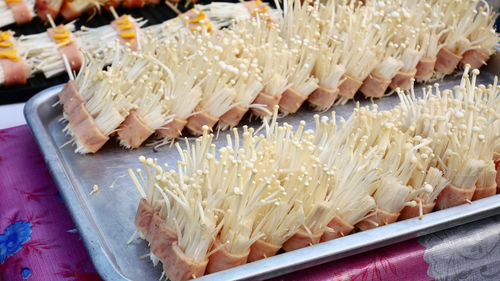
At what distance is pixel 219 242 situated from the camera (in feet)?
4.63

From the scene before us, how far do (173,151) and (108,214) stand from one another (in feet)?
1.24

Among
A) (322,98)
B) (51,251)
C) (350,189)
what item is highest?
(350,189)

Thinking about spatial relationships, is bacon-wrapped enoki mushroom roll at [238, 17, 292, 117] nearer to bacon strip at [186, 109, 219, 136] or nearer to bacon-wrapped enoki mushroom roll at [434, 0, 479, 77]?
bacon strip at [186, 109, 219, 136]

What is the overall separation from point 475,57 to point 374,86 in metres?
0.57

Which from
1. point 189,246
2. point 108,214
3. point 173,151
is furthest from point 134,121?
point 189,246

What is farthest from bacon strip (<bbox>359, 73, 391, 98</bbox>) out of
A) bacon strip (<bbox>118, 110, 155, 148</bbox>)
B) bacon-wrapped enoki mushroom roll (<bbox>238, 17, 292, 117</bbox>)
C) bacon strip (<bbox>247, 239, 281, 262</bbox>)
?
bacon strip (<bbox>247, 239, 281, 262</bbox>)

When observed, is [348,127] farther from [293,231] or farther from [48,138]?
[48,138]

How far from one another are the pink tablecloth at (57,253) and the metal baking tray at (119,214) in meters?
0.07

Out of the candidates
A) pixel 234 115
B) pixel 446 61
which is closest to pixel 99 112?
pixel 234 115

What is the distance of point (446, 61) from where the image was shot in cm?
246

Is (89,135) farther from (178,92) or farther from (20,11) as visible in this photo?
(20,11)

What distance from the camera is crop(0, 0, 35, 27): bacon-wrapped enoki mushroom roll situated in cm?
254

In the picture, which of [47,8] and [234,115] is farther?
[47,8]

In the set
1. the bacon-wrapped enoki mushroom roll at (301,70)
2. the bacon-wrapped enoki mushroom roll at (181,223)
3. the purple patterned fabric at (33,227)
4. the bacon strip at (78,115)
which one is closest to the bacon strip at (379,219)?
the bacon-wrapped enoki mushroom roll at (181,223)
